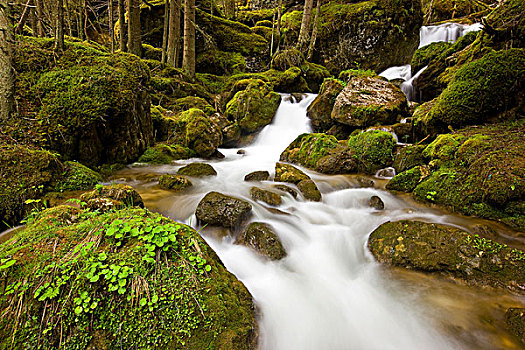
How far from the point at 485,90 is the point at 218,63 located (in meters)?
13.6

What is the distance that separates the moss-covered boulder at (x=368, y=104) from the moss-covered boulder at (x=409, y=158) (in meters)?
2.42

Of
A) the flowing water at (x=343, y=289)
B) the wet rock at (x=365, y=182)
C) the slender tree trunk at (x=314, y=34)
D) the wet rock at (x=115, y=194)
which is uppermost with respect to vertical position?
the slender tree trunk at (x=314, y=34)

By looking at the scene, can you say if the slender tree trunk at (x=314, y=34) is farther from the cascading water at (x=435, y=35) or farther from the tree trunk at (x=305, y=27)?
the cascading water at (x=435, y=35)

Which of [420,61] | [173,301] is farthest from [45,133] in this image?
[420,61]

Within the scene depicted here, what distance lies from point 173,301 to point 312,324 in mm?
1670

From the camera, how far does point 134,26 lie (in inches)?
439

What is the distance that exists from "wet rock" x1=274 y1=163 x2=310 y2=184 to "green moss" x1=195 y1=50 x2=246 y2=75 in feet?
37.2

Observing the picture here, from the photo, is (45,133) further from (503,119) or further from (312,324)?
(503,119)

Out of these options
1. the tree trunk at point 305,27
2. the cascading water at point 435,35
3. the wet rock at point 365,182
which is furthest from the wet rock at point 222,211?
the tree trunk at point 305,27

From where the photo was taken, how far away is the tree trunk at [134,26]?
10.7m

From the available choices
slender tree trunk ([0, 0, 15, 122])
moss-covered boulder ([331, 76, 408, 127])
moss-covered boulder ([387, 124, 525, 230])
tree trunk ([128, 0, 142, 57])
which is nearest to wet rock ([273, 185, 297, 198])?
moss-covered boulder ([387, 124, 525, 230])

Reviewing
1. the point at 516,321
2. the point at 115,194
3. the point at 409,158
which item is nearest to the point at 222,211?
the point at 115,194

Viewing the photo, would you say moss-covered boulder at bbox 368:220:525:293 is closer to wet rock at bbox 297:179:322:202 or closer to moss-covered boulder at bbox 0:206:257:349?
wet rock at bbox 297:179:322:202

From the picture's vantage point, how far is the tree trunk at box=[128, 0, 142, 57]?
1066 cm
